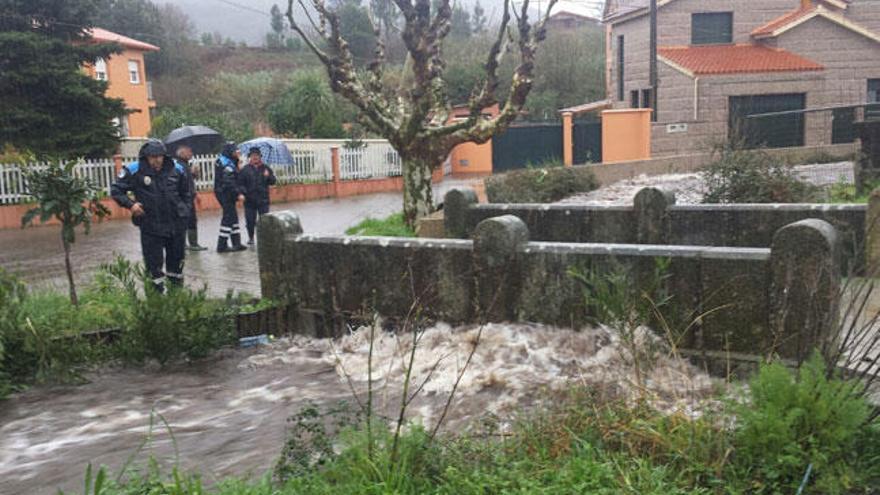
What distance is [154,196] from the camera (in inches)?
350

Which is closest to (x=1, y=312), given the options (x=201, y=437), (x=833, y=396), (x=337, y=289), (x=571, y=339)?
(x=201, y=437)

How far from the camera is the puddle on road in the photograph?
5.53 meters

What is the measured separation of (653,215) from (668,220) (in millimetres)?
174

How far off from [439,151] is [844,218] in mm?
5933

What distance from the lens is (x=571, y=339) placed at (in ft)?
23.1

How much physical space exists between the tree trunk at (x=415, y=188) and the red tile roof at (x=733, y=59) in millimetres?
19533

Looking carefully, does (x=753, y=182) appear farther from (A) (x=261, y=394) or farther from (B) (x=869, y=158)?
(A) (x=261, y=394)

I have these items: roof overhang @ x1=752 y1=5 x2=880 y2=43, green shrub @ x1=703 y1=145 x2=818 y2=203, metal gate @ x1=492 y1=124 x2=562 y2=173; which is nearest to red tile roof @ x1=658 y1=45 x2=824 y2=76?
roof overhang @ x1=752 y1=5 x2=880 y2=43

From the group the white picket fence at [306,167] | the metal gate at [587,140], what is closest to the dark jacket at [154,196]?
the white picket fence at [306,167]

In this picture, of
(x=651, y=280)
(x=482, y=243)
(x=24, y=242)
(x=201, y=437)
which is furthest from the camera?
(x=24, y=242)

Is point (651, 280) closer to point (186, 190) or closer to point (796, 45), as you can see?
point (186, 190)

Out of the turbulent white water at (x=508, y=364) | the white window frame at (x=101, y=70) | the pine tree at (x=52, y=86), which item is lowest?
the turbulent white water at (x=508, y=364)

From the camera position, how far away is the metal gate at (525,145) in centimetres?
3142

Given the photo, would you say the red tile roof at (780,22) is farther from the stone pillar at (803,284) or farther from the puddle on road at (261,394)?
the stone pillar at (803,284)
